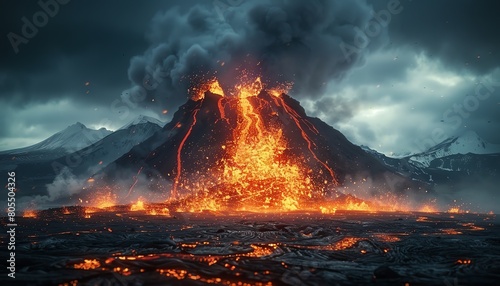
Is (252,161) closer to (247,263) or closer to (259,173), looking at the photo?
(259,173)

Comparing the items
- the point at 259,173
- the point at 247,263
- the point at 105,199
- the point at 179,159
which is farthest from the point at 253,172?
the point at 247,263

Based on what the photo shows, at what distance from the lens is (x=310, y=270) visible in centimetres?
1092

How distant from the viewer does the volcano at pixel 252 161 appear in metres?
79.4

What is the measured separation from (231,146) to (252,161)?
1176cm

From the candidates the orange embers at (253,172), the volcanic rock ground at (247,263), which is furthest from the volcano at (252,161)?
the volcanic rock ground at (247,263)

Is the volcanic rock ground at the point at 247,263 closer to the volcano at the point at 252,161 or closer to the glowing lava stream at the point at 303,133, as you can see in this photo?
the volcano at the point at 252,161

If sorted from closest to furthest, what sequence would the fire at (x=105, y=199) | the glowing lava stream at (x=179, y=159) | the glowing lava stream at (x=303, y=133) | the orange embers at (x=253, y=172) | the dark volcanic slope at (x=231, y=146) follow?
the orange embers at (x=253, y=172) → the glowing lava stream at (x=179, y=159) → the fire at (x=105, y=199) → the dark volcanic slope at (x=231, y=146) → the glowing lava stream at (x=303, y=133)

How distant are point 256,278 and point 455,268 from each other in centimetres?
738

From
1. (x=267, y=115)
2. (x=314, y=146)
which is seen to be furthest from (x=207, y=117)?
(x=314, y=146)

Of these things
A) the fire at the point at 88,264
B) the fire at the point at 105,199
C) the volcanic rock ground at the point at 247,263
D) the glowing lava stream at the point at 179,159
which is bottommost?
the fire at the point at 105,199

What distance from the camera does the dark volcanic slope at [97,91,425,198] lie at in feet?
348

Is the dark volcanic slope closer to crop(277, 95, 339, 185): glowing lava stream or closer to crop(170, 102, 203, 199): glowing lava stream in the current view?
crop(277, 95, 339, 185): glowing lava stream

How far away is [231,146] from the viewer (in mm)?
108188

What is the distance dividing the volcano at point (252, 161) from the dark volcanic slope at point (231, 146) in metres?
0.32
